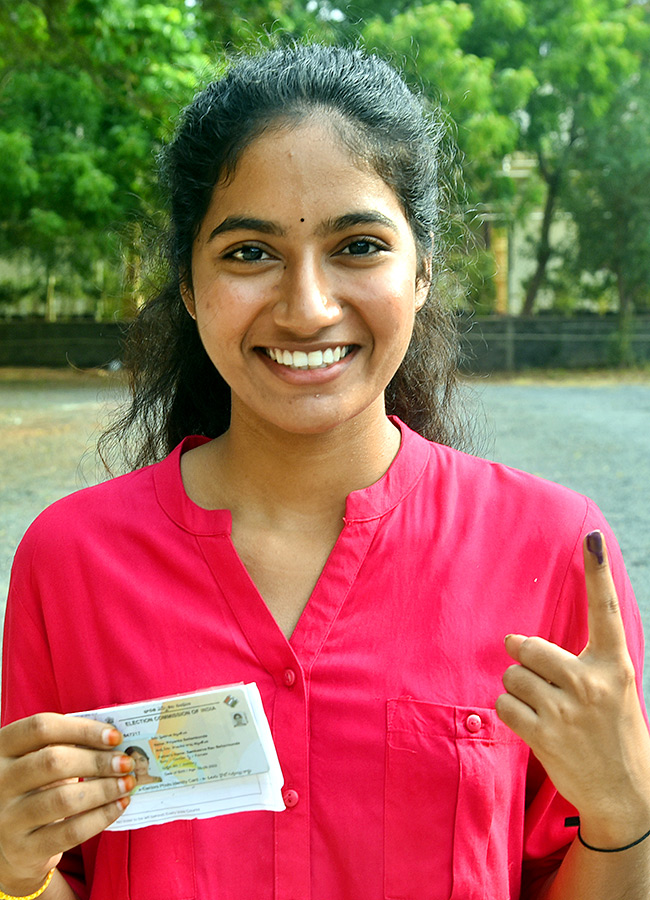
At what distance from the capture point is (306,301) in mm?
1487

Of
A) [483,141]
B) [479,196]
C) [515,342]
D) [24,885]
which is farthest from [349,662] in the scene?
[515,342]

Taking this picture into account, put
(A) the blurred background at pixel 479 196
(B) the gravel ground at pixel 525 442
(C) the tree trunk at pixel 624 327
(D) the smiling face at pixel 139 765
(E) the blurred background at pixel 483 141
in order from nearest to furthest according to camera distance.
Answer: (D) the smiling face at pixel 139 765
(B) the gravel ground at pixel 525 442
(A) the blurred background at pixel 479 196
(E) the blurred background at pixel 483 141
(C) the tree trunk at pixel 624 327

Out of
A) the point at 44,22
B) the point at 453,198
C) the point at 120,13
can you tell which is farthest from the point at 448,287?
the point at 44,22

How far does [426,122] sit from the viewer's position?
1.86 metres

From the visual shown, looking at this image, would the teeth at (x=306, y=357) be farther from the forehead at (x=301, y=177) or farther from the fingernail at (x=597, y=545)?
the fingernail at (x=597, y=545)

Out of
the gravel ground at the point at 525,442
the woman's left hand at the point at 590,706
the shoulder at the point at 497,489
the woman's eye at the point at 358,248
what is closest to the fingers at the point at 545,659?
the woman's left hand at the point at 590,706

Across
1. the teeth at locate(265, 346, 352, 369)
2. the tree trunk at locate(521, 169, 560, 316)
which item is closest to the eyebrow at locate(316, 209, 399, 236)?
the teeth at locate(265, 346, 352, 369)

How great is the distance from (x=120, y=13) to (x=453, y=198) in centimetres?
652

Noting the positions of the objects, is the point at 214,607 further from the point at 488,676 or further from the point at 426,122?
the point at 426,122

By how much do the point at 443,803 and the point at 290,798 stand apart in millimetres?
210

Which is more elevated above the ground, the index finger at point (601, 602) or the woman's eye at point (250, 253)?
the woman's eye at point (250, 253)

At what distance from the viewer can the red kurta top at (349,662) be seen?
56.4 inches

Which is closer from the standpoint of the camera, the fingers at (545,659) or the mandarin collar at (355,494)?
the fingers at (545,659)

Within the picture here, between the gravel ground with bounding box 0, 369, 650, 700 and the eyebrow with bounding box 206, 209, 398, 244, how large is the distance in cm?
89
